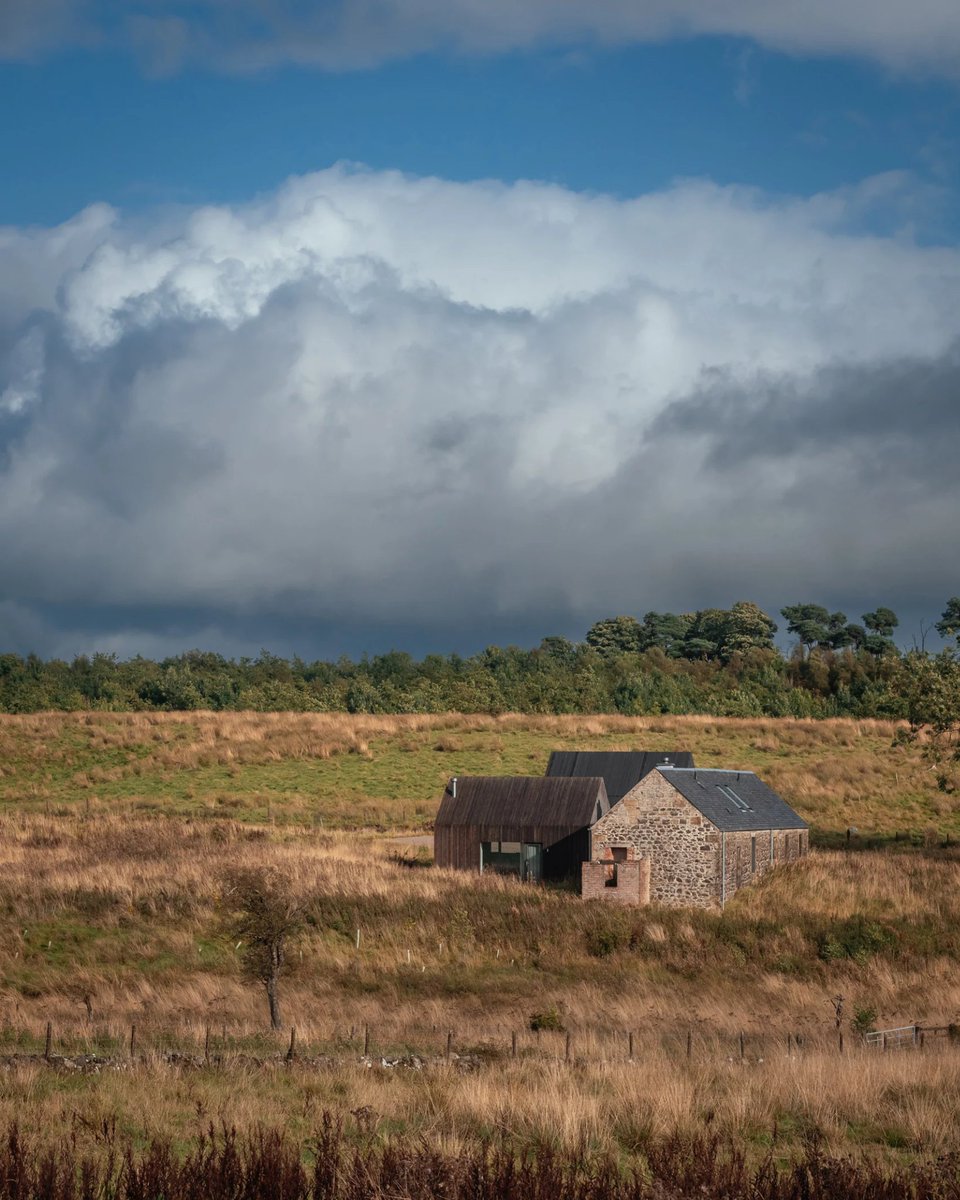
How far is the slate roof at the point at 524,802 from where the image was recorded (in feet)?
169

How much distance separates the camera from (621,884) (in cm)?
4541

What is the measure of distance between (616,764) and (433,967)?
80.4ft

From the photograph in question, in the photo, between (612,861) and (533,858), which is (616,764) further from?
(612,861)

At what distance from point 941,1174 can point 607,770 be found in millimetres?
48814

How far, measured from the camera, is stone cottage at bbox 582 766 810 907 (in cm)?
4544

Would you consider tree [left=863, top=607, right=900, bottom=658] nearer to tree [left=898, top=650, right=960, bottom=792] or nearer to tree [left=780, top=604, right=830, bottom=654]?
Answer: tree [left=780, top=604, right=830, bottom=654]

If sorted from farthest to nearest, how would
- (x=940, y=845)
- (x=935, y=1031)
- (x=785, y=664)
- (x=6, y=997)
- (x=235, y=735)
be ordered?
(x=785, y=664), (x=235, y=735), (x=940, y=845), (x=6, y=997), (x=935, y=1031)

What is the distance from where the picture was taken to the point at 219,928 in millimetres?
39906

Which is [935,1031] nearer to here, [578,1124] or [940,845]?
[578,1124]

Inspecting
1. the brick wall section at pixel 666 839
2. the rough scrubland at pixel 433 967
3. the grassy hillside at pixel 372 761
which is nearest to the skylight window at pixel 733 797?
the rough scrubland at pixel 433 967

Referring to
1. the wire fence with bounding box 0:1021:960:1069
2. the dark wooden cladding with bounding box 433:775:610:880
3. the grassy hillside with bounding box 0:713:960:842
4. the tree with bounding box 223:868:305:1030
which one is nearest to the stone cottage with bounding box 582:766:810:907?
the dark wooden cladding with bounding box 433:775:610:880

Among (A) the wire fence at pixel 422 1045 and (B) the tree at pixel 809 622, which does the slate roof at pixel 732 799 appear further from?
(B) the tree at pixel 809 622

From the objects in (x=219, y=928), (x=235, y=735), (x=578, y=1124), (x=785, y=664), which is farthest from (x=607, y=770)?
(x=785, y=664)

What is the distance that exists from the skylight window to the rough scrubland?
9.55 feet
